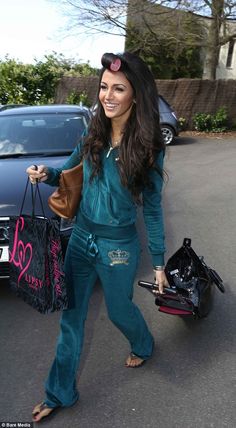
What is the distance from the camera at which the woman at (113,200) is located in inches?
85.0

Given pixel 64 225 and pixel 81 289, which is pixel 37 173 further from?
pixel 64 225

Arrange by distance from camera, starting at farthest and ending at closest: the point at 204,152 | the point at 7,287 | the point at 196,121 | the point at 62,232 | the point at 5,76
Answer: the point at 5,76 → the point at 196,121 → the point at 204,152 → the point at 7,287 → the point at 62,232

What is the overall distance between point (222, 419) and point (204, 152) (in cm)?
954

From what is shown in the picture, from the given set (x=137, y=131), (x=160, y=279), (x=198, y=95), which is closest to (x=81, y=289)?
(x=160, y=279)

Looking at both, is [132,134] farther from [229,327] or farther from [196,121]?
[196,121]

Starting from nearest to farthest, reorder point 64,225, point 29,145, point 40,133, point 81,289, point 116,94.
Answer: point 116,94, point 81,289, point 64,225, point 29,145, point 40,133

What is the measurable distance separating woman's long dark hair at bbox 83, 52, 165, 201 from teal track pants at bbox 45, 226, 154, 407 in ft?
1.15

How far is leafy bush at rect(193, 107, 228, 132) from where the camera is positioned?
48.3 ft

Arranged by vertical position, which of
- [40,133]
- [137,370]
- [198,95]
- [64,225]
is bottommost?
[137,370]

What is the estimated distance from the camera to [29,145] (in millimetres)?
4941

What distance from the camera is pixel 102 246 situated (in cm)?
232

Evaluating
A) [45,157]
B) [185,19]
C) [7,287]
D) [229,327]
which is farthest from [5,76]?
[229,327]

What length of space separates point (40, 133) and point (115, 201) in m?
3.13

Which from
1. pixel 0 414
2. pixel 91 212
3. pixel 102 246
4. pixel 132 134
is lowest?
pixel 0 414
